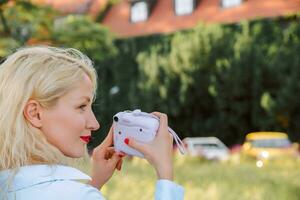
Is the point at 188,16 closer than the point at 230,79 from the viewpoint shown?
No

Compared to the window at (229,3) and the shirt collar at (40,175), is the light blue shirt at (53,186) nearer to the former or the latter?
the shirt collar at (40,175)

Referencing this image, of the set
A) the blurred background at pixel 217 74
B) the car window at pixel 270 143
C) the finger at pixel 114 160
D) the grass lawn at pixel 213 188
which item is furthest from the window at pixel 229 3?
the finger at pixel 114 160

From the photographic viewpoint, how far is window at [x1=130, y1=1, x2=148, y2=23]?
3441 cm

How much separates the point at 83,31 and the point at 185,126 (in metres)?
13.2

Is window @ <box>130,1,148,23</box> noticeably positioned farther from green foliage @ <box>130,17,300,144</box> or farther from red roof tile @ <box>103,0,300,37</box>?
green foliage @ <box>130,17,300,144</box>

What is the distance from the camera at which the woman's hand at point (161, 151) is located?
4.92 feet

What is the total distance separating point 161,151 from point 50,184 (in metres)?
0.28

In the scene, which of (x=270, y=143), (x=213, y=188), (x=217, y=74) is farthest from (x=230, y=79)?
(x=213, y=188)

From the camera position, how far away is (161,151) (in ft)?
5.00

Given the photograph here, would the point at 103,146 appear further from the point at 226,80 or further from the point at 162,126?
the point at 226,80

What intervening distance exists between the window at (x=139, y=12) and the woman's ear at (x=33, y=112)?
109 feet

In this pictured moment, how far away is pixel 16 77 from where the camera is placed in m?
1.45

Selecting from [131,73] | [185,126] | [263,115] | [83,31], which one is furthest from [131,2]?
[83,31]

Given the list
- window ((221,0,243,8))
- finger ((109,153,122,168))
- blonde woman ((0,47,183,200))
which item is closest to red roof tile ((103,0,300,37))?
window ((221,0,243,8))
